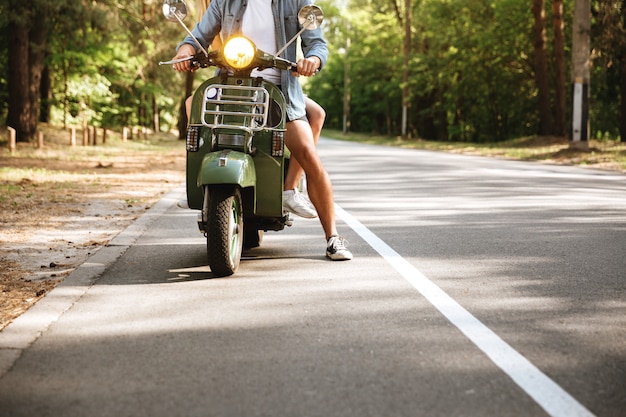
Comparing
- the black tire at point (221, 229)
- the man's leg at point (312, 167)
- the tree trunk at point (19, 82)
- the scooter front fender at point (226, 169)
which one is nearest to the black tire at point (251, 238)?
the man's leg at point (312, 167)

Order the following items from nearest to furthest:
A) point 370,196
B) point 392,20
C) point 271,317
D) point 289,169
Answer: point 271,317
point 289,169
point 370,196
point 392,20

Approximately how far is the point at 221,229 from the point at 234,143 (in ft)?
2.22

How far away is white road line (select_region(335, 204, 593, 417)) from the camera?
324 centimetres

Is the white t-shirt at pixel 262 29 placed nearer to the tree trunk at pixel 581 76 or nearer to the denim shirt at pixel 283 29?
the denim shirt at pixel 283 29

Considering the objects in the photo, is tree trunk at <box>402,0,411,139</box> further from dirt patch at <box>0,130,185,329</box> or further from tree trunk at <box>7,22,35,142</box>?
dirt patch at <box>0,130,185,329</box>

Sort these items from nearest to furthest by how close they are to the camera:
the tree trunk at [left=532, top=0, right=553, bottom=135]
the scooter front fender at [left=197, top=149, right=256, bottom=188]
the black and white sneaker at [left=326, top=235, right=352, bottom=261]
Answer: the scooter front fender at [left=197, top=149, right=256, bottom=188], the black and white sneaker at [left=326, top=235, right=352, bottom=261], the tree trunk at [left=532, top=0, right=553, bottom=135]

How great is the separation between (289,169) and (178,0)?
4.72 feet

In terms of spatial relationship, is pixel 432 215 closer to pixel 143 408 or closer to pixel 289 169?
pixel 289 169

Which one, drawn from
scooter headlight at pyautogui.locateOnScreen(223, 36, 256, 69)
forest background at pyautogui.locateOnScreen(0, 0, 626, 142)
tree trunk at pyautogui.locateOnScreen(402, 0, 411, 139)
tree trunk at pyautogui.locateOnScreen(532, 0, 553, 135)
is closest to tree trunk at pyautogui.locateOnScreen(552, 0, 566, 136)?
forest background at pyautogui.locateOnScreen(0, 0, 626, 142)

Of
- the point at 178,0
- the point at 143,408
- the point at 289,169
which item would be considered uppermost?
the point at 178,0

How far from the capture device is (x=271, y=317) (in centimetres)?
470

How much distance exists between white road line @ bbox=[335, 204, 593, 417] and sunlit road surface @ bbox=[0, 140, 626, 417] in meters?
0.01

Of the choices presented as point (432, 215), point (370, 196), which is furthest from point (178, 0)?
point (370, 196)

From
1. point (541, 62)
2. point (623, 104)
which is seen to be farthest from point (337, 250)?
point (541, 62)
